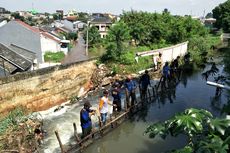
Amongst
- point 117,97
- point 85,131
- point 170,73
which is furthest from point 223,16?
point 85,131

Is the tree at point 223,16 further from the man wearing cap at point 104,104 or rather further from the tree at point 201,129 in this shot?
the tree at point 201,129

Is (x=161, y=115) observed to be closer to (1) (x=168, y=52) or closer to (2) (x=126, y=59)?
(2) (x=126, y=59)

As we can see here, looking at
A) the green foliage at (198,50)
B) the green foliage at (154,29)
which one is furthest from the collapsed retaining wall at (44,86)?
the green foliage at (154,29)

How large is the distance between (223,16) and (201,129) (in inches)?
2789

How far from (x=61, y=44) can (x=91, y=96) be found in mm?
28742

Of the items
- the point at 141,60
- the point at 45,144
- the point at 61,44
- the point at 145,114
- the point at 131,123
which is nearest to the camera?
the point at 45,144

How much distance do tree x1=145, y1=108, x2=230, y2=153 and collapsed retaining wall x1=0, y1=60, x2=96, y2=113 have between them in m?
14.2

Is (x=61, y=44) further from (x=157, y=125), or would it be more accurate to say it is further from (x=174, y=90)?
(x=157, y=125)

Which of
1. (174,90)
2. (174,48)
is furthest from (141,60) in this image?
(174,90)

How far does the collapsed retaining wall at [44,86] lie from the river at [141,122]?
231 centimetres

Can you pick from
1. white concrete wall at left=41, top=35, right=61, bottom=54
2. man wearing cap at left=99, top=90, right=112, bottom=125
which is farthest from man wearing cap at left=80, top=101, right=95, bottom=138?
white concrete wall at left=41, top=35, right=61, bottom=54

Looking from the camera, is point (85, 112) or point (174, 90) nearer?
point (85, 112)

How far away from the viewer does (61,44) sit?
47219 mm

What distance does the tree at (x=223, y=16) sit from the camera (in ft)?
216
